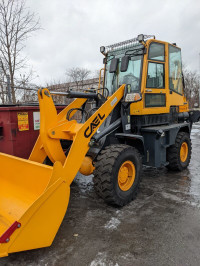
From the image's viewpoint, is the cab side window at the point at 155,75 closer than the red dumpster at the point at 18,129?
No

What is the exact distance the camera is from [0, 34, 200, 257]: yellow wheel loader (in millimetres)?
2488

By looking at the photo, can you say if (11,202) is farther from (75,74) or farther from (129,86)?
(75,74)

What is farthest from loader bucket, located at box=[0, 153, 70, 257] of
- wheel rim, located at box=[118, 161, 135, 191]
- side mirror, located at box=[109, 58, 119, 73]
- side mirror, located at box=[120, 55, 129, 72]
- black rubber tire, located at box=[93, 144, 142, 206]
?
side mirror, located at box=[109, 58, 119, 73]

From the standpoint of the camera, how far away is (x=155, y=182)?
4.64 m

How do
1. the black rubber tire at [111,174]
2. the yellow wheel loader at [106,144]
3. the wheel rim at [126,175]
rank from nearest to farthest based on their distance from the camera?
1. the yellow wheel loader at [106,144]
2. the black rubber tire at [111,174]
3. the wheel rim at [126,175]

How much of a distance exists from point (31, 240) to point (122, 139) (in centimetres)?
239

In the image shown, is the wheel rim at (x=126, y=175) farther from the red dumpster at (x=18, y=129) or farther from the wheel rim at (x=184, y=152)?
the wheel rim at (x=184, y=152)

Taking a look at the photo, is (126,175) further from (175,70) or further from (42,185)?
(175,70)

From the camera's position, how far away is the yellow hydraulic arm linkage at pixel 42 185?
226 cm

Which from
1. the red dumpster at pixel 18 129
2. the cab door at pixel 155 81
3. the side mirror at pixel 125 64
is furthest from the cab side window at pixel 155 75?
the red dumpster at pixel 18 129

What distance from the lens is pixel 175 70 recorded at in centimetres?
514

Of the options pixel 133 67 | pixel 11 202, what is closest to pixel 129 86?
pixel 133 67

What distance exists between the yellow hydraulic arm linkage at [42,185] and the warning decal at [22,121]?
68 centimetres

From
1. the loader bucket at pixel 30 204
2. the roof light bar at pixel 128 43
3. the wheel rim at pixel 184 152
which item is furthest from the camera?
the wheel rim at pixel 184 152
